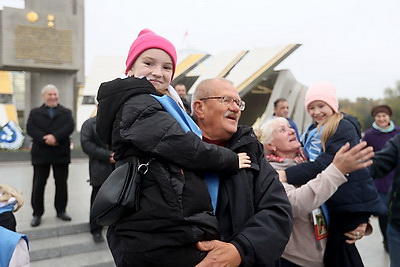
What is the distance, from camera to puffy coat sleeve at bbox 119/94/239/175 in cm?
114

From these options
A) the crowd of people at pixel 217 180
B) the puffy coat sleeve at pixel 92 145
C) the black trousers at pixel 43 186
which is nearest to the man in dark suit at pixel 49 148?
the black trousers at pixel 43 186

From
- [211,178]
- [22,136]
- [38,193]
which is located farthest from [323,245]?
[22,136]

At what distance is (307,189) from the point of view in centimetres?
188

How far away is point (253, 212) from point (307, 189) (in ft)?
2.33

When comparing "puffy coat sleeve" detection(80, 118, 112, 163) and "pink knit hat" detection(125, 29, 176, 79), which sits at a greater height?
"pink knit hat" detection(125, 29, 176, 79)

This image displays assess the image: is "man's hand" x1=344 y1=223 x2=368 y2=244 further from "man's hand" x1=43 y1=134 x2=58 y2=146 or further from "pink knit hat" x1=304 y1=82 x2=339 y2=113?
"man's hand" x1=43 y1=134 x2=58 y2=146

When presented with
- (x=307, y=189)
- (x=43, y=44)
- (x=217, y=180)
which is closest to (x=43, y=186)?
(x=307, y=189)

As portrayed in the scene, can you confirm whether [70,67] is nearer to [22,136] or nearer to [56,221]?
[22,136]

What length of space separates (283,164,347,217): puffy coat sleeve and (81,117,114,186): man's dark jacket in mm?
2763

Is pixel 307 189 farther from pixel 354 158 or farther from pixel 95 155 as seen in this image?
pixel 95 155

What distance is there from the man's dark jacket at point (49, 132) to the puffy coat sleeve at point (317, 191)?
3503 mm

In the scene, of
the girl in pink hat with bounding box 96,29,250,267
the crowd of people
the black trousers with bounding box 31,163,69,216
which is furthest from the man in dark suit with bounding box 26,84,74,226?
the girl in pink hat with bounding box 96,29,250,267

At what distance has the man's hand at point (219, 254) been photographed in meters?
1.14

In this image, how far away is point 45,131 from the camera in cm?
448
